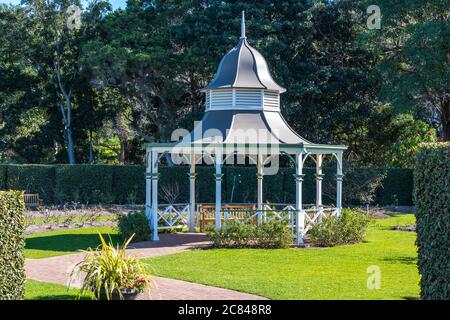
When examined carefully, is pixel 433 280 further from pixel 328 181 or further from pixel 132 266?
pixel 328 181

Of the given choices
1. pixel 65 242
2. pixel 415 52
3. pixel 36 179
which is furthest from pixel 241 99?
pixel 36 179

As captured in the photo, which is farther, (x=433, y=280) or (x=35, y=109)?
(x=35, y=109)

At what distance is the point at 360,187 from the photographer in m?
32.1

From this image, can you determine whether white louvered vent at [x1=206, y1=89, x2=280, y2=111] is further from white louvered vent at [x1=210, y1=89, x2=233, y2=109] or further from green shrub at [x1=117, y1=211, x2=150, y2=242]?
green shrub at [x1=117, y1=211, x2=150, y2=242]

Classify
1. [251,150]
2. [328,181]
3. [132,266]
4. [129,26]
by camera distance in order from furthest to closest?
[129,26], [328,181], [251,150], [132,266]

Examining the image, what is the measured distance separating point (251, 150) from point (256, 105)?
2.56 meters

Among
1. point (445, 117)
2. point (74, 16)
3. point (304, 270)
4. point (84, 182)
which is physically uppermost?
point (74, 16)

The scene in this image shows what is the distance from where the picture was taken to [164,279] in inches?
531

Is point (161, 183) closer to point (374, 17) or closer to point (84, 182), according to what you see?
point (84, 182)

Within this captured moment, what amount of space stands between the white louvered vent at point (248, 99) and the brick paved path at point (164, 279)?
15.5ft

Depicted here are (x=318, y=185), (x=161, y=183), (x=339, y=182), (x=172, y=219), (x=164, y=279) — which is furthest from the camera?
(x=161, y=183)

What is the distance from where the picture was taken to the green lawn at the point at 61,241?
1792 cm

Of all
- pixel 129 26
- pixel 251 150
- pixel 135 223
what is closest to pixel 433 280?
pixel 251 150

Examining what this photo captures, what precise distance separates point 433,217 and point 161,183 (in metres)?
26.2
